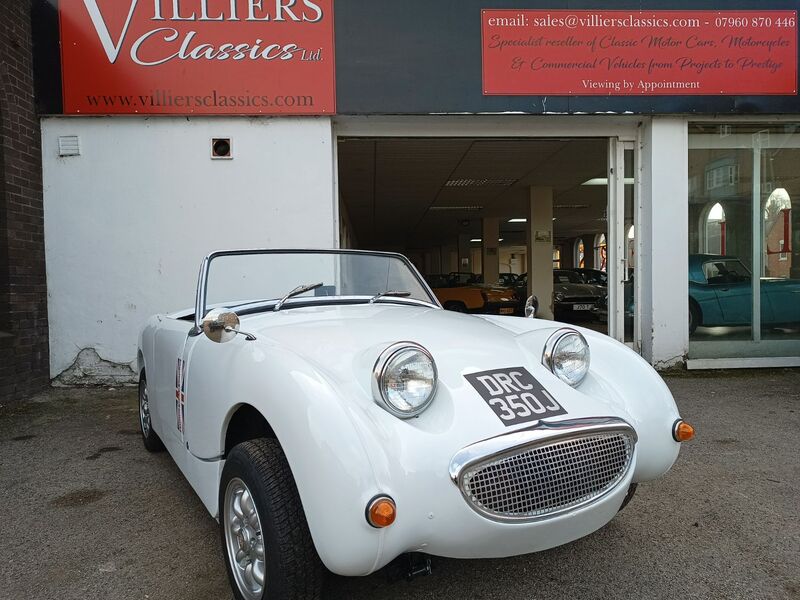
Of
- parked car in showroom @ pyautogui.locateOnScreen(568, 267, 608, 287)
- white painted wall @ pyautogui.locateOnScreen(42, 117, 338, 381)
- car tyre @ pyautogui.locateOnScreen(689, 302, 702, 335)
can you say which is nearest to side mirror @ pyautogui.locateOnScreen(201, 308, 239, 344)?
white painted wall @ pyautogui.locateOnScreen(42, 117, 338, 381)

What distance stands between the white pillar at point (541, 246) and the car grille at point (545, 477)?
12.3m

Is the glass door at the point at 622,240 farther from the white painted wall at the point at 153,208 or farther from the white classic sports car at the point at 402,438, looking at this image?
the white classic sports car at the point at 402,438

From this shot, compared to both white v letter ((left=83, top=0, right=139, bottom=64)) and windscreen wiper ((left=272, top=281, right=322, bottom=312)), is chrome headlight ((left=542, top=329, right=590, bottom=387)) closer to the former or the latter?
windscreen wiper ((left=272, top=281, right=322, bottom=312))

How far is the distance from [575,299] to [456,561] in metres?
12.1

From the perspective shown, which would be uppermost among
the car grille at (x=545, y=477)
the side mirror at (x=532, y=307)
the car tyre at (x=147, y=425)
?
the side mirror at (x=532, y=307)

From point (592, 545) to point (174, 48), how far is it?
620 centimetres

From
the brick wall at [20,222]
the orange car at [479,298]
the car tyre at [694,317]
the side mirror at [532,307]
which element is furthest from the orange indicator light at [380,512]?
the orange car at [479,298]

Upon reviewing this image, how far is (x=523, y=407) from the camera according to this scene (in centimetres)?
184

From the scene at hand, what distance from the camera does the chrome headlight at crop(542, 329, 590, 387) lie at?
2178 mm

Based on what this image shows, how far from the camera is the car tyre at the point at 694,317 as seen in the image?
6711mm

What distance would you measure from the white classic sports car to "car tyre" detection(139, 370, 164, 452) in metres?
1.43

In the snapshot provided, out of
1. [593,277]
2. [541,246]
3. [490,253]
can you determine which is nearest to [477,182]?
[541,246]

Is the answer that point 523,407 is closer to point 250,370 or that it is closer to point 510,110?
point 250,370

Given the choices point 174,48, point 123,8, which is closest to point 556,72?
point 174,48
